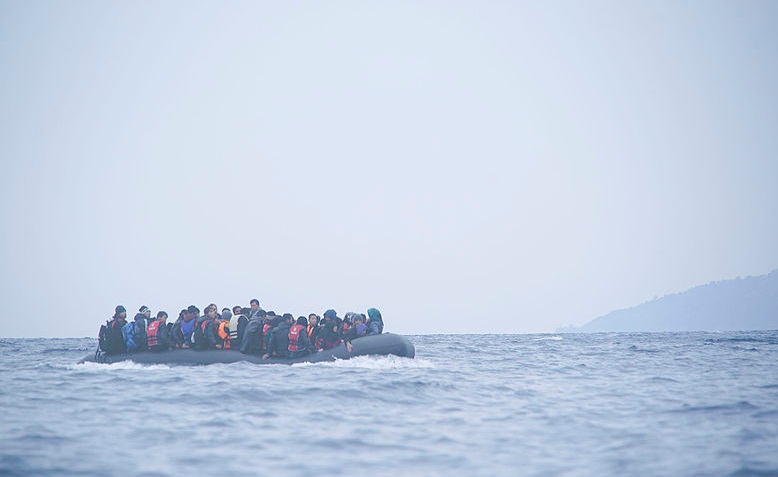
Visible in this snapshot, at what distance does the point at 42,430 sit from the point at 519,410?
802 cm

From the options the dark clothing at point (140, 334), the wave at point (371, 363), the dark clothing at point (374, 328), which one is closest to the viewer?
the wave at point (371, 363)

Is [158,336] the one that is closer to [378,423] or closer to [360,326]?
[360,326]

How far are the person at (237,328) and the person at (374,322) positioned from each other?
368 cm

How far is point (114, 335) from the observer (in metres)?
20.4

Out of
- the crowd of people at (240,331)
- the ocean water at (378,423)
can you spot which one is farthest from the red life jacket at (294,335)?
the ocean water at (378,423)

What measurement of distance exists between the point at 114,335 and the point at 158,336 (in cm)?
142

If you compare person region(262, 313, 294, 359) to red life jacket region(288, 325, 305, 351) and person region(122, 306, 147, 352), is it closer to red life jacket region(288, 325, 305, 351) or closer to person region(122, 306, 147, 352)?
red life jacket region(288, 325, 305, 351)

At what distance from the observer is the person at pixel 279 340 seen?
766 inches

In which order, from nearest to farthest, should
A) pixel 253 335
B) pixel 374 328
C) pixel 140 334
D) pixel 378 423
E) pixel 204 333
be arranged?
1. pixel 378 423
2. pixel 253 335
3. pixel 204 333
4. pixel 140 334
5. pixel 374 328

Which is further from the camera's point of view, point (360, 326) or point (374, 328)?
point (374, 328)

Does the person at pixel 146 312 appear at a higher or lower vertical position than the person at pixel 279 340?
higher

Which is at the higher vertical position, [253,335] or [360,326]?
[360,326]

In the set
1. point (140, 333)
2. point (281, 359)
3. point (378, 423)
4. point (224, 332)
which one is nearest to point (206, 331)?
point (224, 332)

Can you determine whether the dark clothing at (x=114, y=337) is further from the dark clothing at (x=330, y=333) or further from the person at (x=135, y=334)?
the dark clothing at (x=330, y=333)
